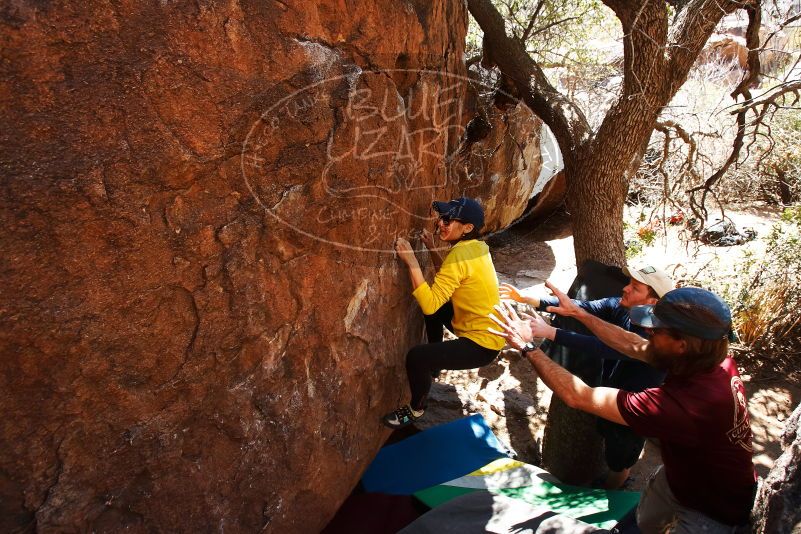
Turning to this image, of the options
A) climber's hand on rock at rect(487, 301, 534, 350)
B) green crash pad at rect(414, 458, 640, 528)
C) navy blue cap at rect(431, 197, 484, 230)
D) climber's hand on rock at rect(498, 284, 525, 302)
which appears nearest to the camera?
climber's hand on rock at rect(487, 301, 534, 350)

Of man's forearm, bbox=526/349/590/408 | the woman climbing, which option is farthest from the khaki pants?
the woman climbing

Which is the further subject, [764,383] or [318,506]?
[764,383]

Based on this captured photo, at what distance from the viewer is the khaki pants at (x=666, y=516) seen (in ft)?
6.41

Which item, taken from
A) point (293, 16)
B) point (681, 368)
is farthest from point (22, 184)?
point (681, 368)

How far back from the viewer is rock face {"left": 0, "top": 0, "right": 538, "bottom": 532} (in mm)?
1718

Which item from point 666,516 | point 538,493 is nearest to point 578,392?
point 666,516

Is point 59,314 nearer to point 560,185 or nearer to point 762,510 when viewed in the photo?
point 762,510

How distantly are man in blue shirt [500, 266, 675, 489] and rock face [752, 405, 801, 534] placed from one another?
100 centimetres

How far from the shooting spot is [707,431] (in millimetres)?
1844

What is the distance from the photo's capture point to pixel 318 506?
8.83 ft

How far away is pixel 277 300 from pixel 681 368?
165cm

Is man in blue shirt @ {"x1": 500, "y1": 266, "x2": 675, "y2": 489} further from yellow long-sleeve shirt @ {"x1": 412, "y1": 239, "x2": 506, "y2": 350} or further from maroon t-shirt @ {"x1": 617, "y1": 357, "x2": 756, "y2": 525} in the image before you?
maroon t-shirt @ {"x1": 617, "y1": 357, "x2": 756, "y2": 525}

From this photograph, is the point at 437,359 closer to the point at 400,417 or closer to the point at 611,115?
the point at 400,417

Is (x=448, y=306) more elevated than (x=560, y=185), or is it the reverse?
(x=560, y=185)
